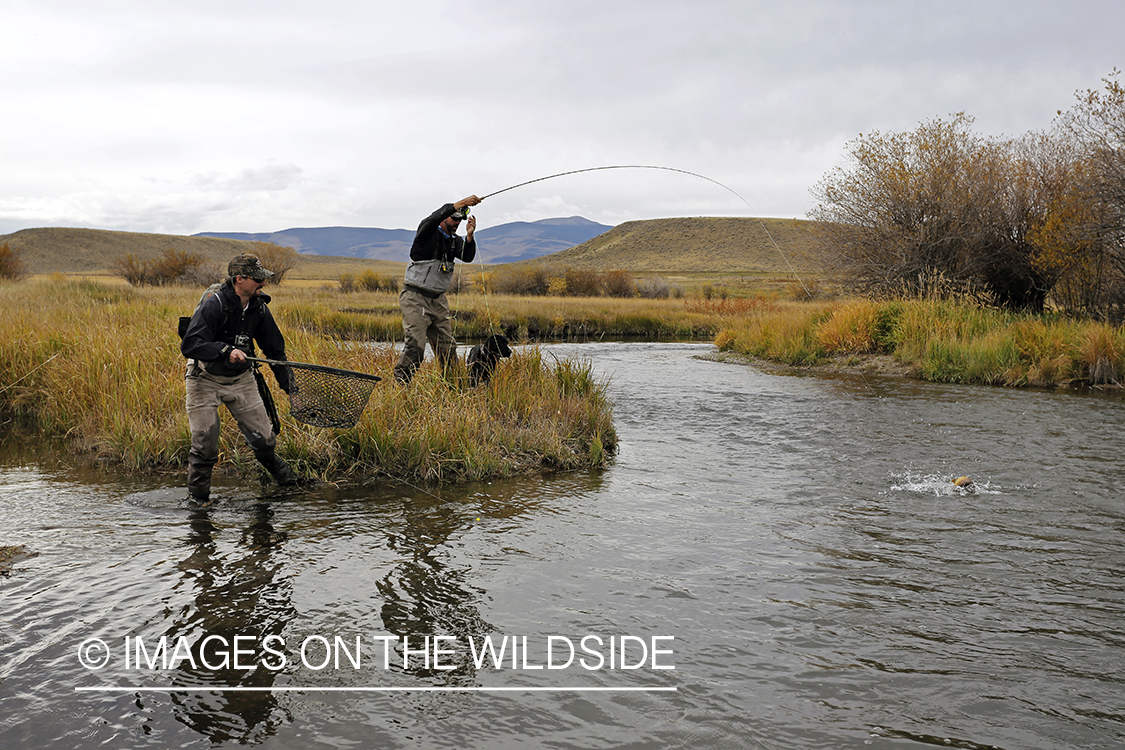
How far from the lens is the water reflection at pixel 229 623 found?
3.40 m

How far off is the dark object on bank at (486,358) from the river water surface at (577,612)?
81.2 inches

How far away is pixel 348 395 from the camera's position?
671 centimetres

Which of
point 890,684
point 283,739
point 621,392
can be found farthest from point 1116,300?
point 283,739

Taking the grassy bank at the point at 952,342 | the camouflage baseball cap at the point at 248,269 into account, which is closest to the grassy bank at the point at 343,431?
the camouflage baseball cap at the point at 248,269

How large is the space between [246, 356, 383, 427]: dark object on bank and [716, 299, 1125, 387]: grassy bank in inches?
542

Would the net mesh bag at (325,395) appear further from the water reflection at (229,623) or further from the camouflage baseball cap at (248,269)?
the water reflection at (229,623)

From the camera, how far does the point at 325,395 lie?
6.64m

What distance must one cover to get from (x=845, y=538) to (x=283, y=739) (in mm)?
4482

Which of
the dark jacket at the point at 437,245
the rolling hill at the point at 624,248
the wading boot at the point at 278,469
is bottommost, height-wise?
the wading boot at the point at 278,469

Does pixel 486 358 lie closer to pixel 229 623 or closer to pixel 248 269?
pixel 248 269

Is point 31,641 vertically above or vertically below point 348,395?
below

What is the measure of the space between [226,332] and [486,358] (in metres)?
3.80

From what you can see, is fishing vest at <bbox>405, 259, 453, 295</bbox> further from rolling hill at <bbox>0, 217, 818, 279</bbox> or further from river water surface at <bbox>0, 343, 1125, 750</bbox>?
rolling hill at <bbox>0, 217, 818, 279</bbox>

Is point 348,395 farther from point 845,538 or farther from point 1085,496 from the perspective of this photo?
point 1085,496
